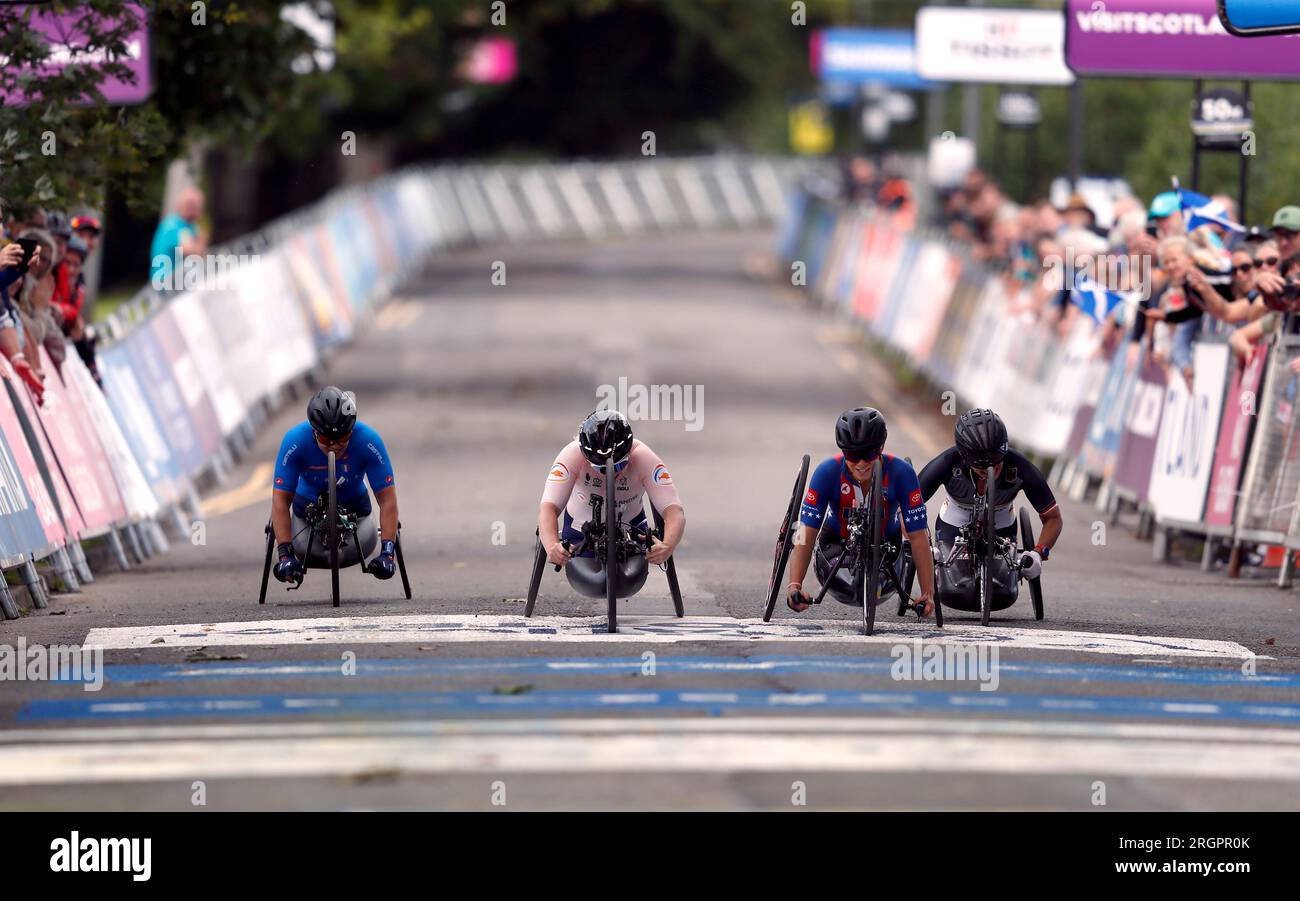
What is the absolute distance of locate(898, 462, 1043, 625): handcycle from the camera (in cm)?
1416

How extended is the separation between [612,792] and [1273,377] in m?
9.31

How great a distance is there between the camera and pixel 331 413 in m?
14.4

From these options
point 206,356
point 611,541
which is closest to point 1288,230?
point 611,541

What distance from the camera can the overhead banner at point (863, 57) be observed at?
1873 inches

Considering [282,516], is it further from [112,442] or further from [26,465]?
[112,442]

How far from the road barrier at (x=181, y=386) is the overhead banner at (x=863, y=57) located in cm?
875

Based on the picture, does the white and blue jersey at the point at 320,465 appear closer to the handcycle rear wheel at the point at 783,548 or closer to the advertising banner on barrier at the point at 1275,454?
the handcycle rear wheel at the point at 783,548

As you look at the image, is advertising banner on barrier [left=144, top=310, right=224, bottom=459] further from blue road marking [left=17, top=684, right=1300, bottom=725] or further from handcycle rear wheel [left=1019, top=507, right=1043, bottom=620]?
blue road marking [left=17, top=684, right=1300, bottom=725]

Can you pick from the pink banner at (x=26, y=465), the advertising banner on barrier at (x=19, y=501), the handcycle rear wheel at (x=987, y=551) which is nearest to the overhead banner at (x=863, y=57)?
the pink banner at (x=26, y=465)

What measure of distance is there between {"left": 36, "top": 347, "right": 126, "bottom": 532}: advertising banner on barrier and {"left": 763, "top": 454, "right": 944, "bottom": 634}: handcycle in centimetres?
518

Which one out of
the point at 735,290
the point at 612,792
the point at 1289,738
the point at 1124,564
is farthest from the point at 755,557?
the point at 735,290

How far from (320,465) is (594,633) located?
8.05 feet

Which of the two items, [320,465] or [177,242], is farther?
[177,242]

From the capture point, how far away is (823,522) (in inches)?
553
